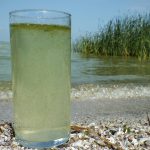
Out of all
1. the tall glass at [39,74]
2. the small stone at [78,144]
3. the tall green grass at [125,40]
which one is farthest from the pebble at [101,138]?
the tall green grass at [125,40]

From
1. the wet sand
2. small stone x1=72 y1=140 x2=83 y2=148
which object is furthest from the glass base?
the wet sand

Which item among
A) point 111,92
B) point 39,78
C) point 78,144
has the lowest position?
point 111,92

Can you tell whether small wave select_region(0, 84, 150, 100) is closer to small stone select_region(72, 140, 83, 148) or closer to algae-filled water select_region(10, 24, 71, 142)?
small stone select_region(72, 140, 83, 148)

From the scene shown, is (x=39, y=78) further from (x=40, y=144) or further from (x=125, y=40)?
(x=125, y=40)

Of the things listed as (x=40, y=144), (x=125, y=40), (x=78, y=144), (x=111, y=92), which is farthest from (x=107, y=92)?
(x=125, y=40)

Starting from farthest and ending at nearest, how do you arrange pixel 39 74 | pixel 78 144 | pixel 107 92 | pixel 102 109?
1. pixel 107 92
2. pixel 102 109
3. pixel 78 144
4. pixel 39 74

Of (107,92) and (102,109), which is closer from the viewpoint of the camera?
(102,109)
